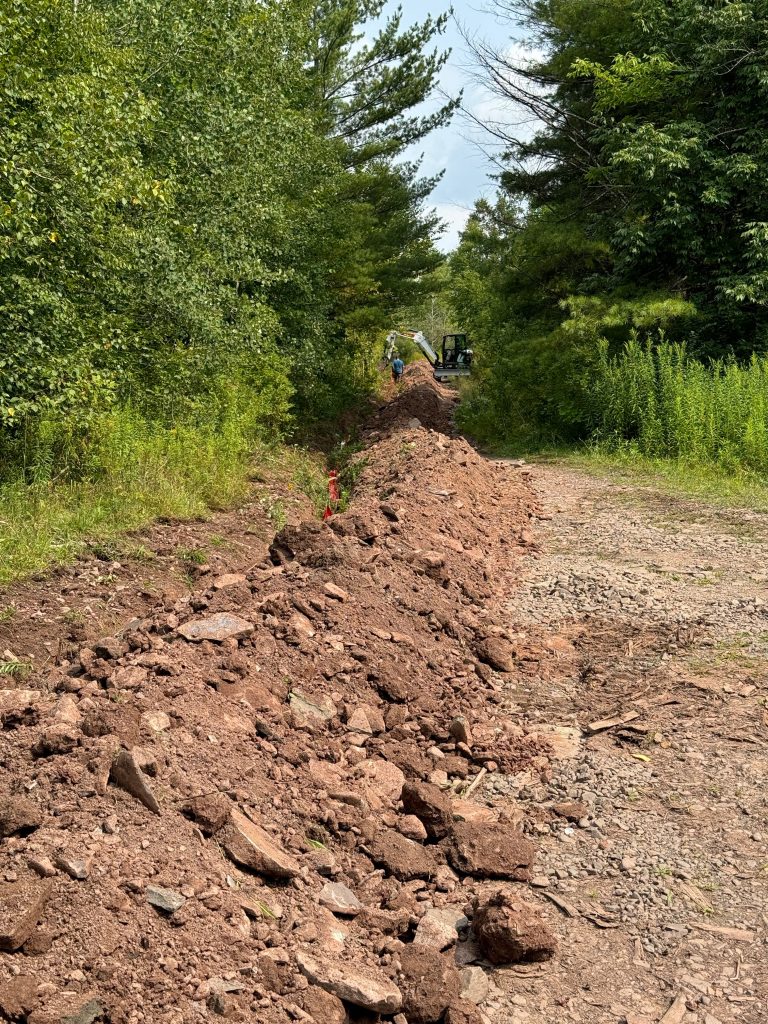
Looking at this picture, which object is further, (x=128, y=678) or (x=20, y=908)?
(x=128, y=678)

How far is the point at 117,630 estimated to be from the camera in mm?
6887

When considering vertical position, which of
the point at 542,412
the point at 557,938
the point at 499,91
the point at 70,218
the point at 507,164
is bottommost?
the point at 557,938

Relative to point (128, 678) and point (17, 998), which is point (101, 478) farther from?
point (17, 998)

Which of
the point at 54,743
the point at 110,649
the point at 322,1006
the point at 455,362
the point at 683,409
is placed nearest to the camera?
the point at 322,1006

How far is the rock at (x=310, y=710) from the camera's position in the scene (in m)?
4.90

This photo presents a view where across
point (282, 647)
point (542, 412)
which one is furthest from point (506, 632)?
point (542, 412)

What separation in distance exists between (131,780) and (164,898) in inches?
21.8

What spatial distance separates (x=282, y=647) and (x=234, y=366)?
8.86 m

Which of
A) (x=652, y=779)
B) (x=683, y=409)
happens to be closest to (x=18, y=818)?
(x=652, y=779)

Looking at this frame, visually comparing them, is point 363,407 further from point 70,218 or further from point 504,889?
point 504,889

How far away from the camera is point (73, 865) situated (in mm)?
3037

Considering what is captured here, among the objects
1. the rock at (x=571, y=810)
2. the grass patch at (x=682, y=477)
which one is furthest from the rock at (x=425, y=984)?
the grass patch at (x=682, y=477)

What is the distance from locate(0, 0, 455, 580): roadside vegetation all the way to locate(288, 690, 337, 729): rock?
3.39m

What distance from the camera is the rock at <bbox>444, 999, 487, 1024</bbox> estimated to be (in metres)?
3.04
